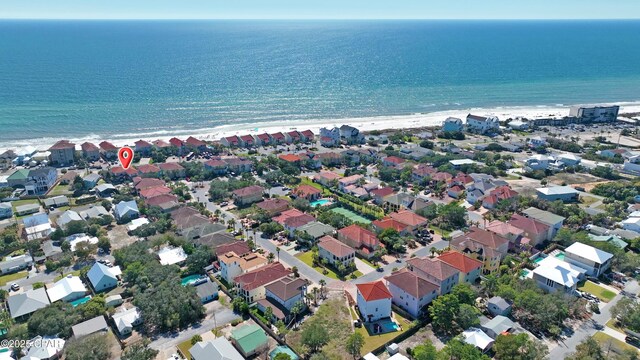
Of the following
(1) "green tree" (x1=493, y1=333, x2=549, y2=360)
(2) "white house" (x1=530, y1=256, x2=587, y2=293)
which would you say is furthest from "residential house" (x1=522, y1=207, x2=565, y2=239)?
(1) "green tree" (x1=493, y1=333, x2=549, y2=360)

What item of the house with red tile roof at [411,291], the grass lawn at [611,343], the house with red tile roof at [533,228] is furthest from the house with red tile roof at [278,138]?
the grass lawn at [611,343]

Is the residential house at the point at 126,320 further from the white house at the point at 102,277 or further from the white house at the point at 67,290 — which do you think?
the white house at the point at 67,290

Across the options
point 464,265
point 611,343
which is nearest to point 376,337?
point 464,265

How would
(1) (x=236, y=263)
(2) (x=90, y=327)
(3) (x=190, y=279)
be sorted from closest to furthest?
(2) (x=90, y=327)
(1) (x=236, y=263)
(3) (x=190, y=279)

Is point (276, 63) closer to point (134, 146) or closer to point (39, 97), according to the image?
point (39, 97)

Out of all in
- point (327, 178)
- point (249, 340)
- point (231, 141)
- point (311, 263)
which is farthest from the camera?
point (231, 141)

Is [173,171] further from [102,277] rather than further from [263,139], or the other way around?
[102,277]
